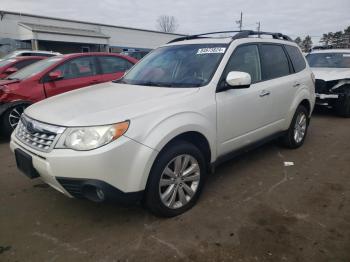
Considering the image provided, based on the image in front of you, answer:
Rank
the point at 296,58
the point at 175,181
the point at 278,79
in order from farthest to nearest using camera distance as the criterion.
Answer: the point at 296,58
the point at 278,79
the point at 175,181

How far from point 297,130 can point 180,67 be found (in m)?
2.41

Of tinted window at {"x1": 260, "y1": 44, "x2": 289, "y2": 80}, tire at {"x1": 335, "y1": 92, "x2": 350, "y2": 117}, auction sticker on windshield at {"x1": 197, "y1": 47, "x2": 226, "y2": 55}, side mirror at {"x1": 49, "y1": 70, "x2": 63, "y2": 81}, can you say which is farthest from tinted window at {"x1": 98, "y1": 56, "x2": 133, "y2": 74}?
tire at {"x1": 335, "y1": 92, "x2": 350, "y2": 117}

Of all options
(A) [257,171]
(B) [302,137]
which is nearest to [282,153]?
(B) [302,137]

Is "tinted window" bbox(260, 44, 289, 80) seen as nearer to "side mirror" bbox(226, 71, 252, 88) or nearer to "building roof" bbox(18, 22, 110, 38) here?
"side mirror" bbox(226, 71, 252, 88)

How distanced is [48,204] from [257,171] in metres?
2.59

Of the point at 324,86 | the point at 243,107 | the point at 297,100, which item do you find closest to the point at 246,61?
the point at 243,107

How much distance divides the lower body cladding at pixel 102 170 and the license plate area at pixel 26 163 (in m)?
0.09

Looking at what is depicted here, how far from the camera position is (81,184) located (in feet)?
8.30

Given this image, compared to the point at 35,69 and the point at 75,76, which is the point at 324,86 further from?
the point at 35,69

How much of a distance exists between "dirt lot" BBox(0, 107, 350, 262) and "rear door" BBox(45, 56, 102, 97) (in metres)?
2.35

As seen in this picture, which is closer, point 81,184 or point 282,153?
point 81,184

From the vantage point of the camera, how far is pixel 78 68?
6430mm

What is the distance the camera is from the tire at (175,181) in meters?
2.76

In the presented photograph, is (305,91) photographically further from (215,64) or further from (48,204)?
(48,204)
